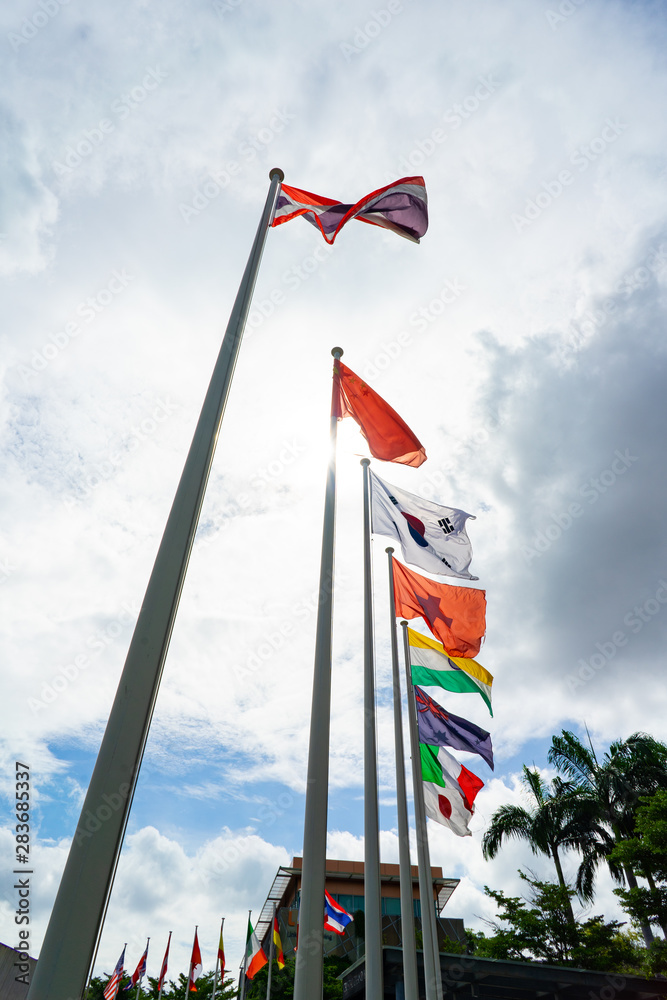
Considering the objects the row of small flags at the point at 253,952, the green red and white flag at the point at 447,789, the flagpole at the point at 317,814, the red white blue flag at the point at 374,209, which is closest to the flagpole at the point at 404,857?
the row of small flags at the point at 253,952

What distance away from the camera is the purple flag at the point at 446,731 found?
17.5 m

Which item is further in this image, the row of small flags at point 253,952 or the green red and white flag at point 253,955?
the green red and white flag at point 253,955

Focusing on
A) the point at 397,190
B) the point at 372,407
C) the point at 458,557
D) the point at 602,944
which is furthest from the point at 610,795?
the point at 397,190

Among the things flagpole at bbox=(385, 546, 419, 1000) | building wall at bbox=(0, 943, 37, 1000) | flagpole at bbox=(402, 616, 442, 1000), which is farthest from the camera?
flagpole at bbox=(402, 616, 442, 1000)

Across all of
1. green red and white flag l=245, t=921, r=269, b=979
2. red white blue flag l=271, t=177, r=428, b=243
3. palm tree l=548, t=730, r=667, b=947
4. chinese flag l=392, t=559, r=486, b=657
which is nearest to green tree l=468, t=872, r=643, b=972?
palm tree l=548, t=730, r=667, b=947

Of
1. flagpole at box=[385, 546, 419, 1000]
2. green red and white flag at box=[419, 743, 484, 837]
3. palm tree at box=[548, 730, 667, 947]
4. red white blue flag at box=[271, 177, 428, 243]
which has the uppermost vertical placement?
palm tree at box=[548, 730, 667, 947]

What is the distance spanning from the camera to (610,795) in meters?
35.5

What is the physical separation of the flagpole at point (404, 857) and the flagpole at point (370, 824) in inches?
110

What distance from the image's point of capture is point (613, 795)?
116 feet

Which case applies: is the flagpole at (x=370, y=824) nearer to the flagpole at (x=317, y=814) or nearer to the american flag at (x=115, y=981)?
the flagpole at (x=317, y=814)

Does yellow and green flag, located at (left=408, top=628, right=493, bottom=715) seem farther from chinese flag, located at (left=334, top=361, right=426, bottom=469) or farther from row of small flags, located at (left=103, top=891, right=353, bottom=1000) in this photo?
chinese flag, located at (left=334, top=361, right=426, bottom=469)

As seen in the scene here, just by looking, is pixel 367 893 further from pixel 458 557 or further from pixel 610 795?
pixel 610 795

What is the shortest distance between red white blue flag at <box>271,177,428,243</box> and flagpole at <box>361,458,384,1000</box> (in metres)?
5.95

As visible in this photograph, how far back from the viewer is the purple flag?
687 inches
